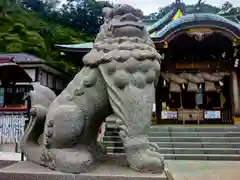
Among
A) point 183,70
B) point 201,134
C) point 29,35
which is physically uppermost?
point 29,35

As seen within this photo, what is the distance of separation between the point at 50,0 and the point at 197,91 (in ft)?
93.2

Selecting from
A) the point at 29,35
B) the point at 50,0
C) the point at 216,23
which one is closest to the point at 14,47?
the point at 29,35

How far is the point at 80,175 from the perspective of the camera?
183 centimetres

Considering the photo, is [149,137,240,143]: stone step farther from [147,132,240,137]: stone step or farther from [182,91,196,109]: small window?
A: [182,91,196,109]: small window

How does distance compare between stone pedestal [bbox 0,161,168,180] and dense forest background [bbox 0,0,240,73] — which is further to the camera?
dense forest background [bbox 0,0,240,73]

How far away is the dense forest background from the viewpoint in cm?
1853

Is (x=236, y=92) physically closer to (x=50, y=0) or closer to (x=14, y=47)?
(x=14, y=47)

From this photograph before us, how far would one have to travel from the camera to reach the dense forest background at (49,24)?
18.5m

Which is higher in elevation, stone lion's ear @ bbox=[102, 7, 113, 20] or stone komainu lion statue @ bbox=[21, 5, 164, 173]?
stone lion's ear @ bbox=[102, 7, 113, 20]

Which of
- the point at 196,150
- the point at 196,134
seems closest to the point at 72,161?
the point at 196,150

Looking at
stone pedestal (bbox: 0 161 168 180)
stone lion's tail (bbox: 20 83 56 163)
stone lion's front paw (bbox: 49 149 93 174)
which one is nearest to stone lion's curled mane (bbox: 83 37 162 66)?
stone lion's tail (bbox: 20 83 56 163)

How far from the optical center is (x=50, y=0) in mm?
34750

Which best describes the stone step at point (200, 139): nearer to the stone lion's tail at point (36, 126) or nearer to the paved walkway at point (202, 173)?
the paved walkway at point (202, 173)

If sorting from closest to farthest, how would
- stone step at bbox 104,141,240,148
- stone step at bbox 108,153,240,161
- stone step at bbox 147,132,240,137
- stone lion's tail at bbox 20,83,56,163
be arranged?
stone lion's tail at bbox 20,83,56,163 < stone step at bbox 108,153,240,161 < stone step at bbox 104,141,240,148 < stone step at bbox 147,132,240,137
